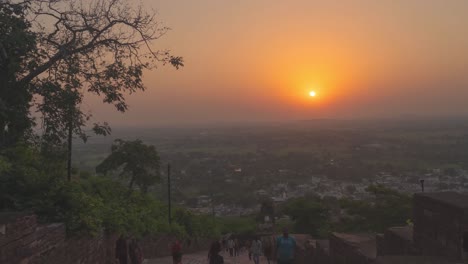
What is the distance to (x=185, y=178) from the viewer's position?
357 feet

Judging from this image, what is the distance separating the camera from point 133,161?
29250 mm

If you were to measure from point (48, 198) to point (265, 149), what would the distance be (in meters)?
169

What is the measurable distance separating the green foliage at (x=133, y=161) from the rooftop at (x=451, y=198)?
22.2m

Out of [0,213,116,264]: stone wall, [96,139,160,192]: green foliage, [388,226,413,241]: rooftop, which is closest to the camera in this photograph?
[0,213,116,264]: stone wall

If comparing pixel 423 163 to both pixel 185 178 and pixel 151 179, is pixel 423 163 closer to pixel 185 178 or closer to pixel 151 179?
pixel 185 178

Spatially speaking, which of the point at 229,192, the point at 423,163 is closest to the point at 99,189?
the point at 229,192

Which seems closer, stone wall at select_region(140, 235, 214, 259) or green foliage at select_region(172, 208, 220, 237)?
stone wall at select_region(140, 235, 214, 259)

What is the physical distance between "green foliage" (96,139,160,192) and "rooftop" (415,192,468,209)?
22.2m

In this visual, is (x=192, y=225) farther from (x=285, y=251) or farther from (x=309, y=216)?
(x=285, y=251)

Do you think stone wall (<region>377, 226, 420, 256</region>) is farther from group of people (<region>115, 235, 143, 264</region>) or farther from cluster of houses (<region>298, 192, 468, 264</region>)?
group of people (<region>115, 235, 143, 264</region>)

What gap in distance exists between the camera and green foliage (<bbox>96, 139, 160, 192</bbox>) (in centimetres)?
2911

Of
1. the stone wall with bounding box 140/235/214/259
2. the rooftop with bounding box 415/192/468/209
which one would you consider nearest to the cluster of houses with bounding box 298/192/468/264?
the rooftop with bounding box 415/192/468/209


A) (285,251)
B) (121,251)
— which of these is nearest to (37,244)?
(121,251)

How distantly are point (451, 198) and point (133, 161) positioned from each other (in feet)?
76.0
